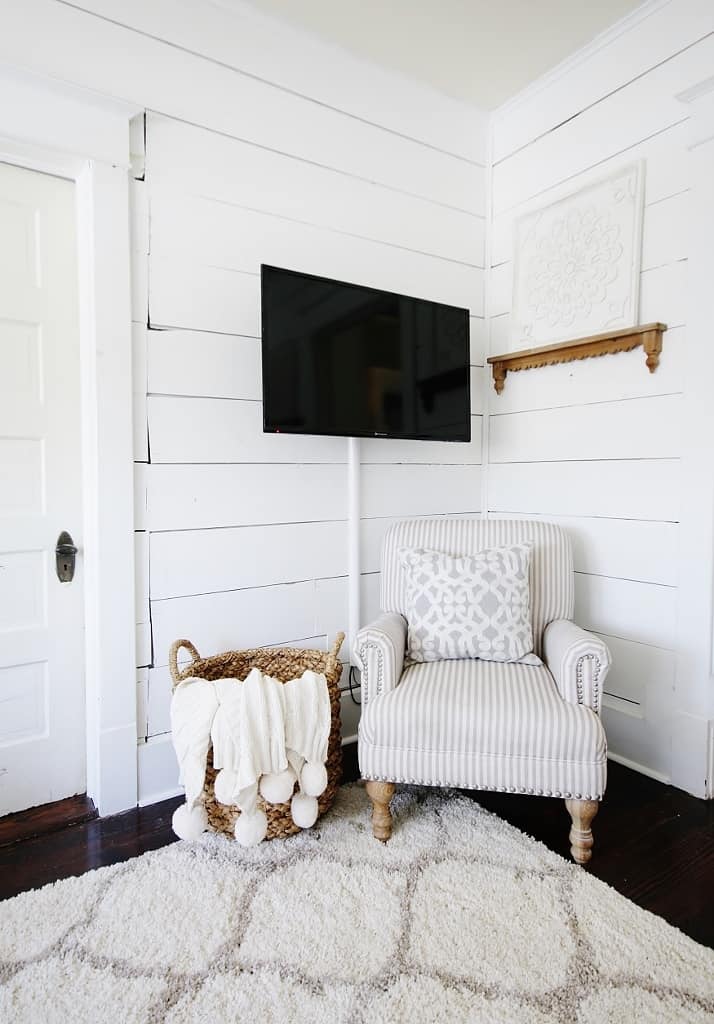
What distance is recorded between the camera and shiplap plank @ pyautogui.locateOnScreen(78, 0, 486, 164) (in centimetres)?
196

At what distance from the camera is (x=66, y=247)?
193cm

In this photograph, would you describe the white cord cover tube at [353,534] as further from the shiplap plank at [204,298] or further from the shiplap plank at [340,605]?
the shiplap plank at [204,298]

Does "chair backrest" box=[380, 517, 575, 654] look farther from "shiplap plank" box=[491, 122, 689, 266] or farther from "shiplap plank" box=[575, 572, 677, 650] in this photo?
"shiplap plank" box=[491, 122, 689, 266]

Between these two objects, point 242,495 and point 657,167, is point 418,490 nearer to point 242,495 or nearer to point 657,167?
point 242,495

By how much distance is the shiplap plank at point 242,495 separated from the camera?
204 cm

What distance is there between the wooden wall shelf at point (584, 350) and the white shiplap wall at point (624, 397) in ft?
0.14

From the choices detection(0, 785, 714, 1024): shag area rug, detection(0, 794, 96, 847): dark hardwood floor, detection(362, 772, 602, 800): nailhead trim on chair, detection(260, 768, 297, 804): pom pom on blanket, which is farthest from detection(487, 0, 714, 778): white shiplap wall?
detection(0, 794, 96, 847): dark hardwood floor

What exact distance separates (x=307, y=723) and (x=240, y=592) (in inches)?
24.1

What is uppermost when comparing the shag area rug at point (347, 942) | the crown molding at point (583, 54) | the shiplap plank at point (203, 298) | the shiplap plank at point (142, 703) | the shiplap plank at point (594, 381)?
the crown molding at point (583, 54)

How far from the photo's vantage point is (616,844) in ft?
5.86

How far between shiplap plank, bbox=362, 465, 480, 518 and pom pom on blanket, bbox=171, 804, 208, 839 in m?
1.25

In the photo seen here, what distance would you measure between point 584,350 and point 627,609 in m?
1.01

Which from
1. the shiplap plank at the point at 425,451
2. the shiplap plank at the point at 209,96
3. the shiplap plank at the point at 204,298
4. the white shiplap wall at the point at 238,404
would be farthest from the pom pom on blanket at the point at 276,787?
the shiplap plank at the point at 209,96

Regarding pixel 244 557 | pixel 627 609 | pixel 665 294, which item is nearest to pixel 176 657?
pixel 244 557
